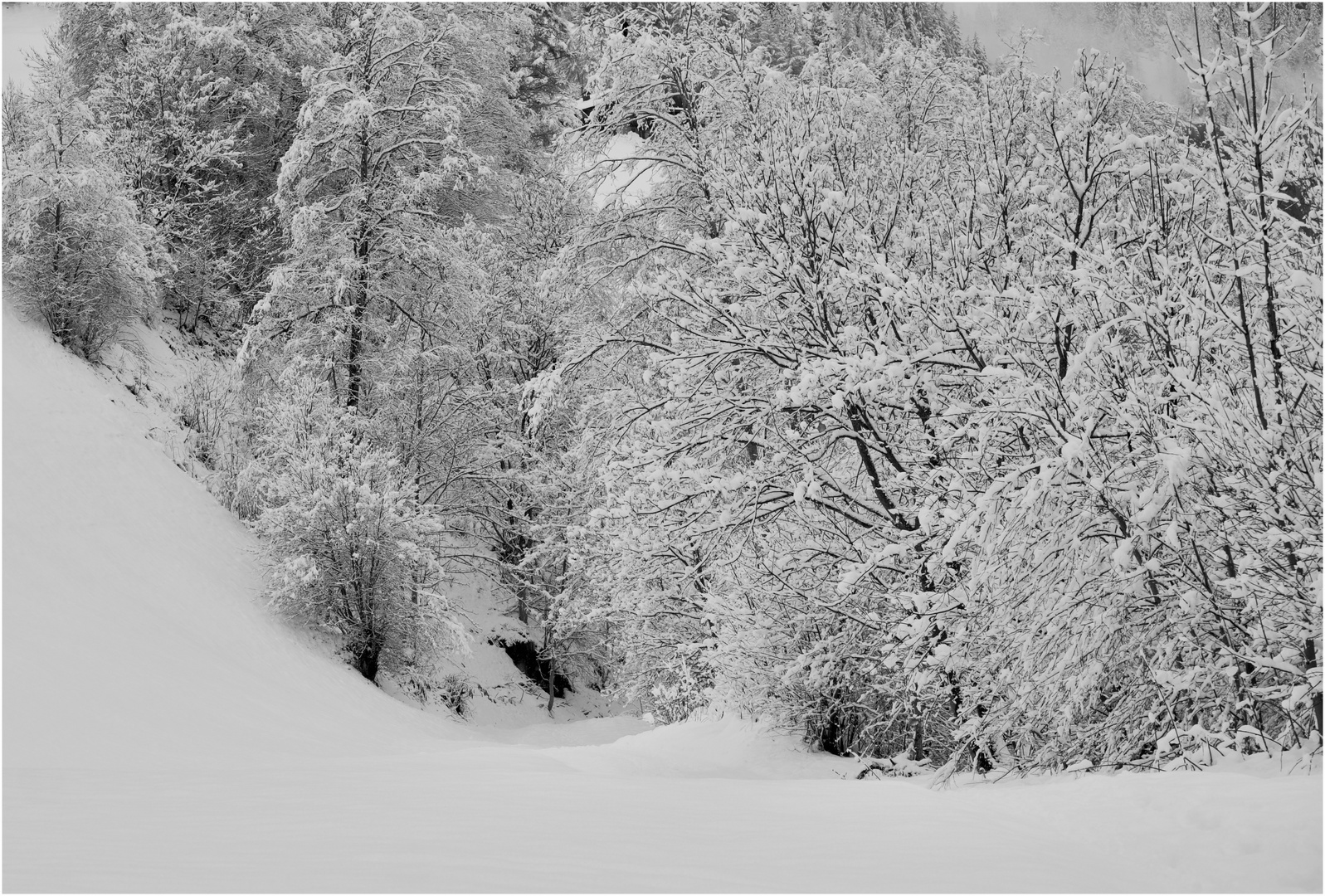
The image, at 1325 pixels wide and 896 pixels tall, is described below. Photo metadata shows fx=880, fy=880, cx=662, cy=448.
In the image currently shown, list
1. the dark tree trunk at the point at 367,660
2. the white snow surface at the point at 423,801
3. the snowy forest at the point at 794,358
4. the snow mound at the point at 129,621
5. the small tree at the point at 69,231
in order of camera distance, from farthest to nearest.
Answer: the small tree at the point at 69,231 < the dark tree trunk at the point at 367,660 < the snow mound at the point at 129,621 < the snowy forest at the point at 794,358 < the white snow surface at the point at 423,801

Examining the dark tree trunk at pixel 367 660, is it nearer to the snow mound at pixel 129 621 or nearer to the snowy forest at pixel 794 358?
the snowy forest at pixel 794 358

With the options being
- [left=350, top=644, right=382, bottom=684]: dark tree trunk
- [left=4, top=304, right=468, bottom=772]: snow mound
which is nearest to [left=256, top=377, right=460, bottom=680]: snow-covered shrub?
[left=350, top=644, right=382, bottom=684]: dark tree trunk

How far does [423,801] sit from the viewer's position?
171 inches

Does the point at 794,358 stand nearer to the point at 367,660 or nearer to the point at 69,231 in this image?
the point at 367,660

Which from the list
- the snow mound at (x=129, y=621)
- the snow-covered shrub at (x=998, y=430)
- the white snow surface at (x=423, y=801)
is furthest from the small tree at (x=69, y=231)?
the snow-covered shrub at (x=998, y=430)

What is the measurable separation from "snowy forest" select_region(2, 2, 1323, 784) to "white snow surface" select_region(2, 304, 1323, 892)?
835 millimetres

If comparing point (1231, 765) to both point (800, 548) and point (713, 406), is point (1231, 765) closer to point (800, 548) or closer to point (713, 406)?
point (800, 548)

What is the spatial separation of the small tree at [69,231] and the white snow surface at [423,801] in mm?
4001

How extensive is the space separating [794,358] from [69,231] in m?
12.6

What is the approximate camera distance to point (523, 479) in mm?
17719

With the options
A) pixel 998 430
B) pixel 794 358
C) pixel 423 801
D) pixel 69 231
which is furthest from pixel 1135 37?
pixel 423 801

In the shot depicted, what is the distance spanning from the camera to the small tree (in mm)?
13352

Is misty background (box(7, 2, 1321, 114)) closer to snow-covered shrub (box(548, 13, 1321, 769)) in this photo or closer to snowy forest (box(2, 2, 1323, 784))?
snowy forest (box(2, 2, 1323, 784))

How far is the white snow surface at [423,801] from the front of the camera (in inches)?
117
